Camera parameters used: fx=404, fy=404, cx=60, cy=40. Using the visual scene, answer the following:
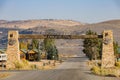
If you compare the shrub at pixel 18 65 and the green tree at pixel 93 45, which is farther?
the green tree at pixel 93 45

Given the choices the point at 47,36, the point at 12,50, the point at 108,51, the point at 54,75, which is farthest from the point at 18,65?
the point at 54,75

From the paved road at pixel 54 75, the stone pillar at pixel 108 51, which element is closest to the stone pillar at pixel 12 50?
the paved road at pixel 54 75

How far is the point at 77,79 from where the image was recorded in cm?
3791

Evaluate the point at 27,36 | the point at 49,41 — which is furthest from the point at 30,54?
the point at 27,36

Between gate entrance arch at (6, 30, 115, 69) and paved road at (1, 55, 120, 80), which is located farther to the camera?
gate entrance arch at (6, 30, 115, 69)

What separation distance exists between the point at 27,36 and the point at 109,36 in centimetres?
1329

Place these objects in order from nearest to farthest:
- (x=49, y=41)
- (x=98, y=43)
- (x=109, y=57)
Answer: (x=109, y=57), (x=98, y=43), (x=49, y=41)

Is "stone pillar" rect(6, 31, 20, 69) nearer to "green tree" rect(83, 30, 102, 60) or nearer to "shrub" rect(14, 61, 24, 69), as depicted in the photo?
"shrub" rect(14, 61, 24, 69)

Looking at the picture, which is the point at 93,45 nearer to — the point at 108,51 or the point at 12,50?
the point at 108,51

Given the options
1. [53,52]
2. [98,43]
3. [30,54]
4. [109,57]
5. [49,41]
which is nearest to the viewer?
[109,57]

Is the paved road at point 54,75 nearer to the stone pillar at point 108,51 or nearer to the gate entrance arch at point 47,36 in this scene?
the stone pillar at point 108,51

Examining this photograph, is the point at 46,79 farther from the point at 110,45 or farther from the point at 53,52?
the point at 53,52

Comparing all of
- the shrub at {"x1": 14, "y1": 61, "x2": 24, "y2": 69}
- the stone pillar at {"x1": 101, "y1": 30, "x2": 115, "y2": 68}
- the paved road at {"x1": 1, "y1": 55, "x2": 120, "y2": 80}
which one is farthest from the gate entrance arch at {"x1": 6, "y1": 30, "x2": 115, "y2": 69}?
the paved road at {"x1": 1, "y1": 55, "x2": 120, "y2": 80}

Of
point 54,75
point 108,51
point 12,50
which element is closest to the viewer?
point 54,75
